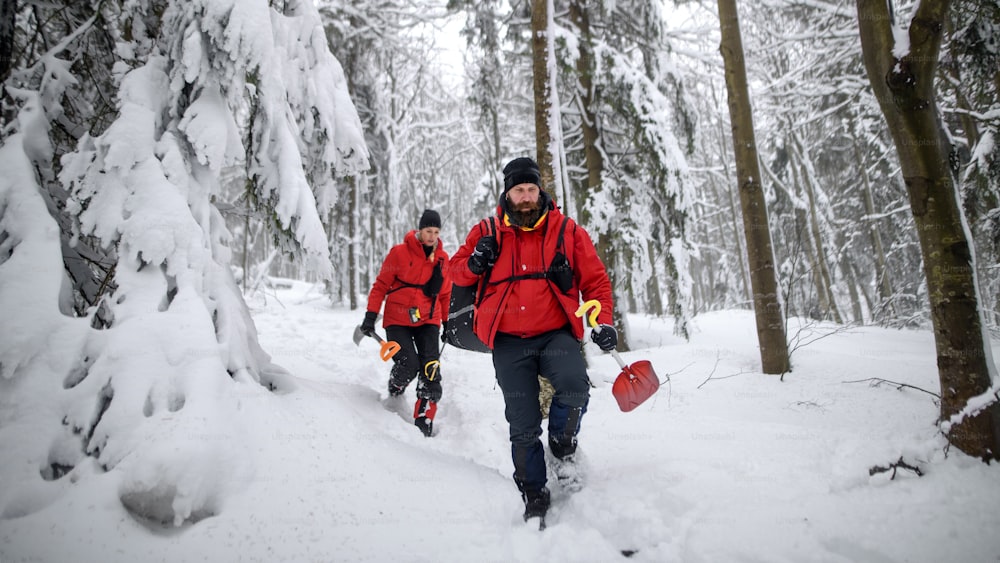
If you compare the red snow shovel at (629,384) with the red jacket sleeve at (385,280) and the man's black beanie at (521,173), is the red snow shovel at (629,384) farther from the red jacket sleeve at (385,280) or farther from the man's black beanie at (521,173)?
the red jacket sleeve at (385,280)

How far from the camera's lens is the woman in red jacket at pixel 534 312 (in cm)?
259

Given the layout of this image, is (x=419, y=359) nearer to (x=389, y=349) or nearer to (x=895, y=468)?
(x=389, y=349)

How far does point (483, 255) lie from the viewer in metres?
2.71

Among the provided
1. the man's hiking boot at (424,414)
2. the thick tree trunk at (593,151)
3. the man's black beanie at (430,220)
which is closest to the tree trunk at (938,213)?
the man's black beanie at (430,220)

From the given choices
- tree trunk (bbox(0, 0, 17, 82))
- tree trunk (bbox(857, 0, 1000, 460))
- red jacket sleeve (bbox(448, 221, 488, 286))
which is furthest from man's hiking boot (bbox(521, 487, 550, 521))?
tree trunk (bbox(0, 0, 17, 82))

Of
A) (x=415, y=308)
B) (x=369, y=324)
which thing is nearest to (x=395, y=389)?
(x=369, y=324)

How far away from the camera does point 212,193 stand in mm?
3416

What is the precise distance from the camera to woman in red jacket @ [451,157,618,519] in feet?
8.50

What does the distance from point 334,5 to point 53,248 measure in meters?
8.72

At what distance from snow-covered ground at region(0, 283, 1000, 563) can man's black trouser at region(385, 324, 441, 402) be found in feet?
1.22

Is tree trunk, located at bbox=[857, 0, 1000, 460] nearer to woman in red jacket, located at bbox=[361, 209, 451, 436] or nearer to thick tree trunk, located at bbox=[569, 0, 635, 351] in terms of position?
woman in red jacket, located at bbox=[361, 209, 451, 436]

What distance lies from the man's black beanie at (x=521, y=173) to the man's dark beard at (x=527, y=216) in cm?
17

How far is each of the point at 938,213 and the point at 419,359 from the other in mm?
4204

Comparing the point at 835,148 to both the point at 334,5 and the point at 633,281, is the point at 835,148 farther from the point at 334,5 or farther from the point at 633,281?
the point at 334,5
